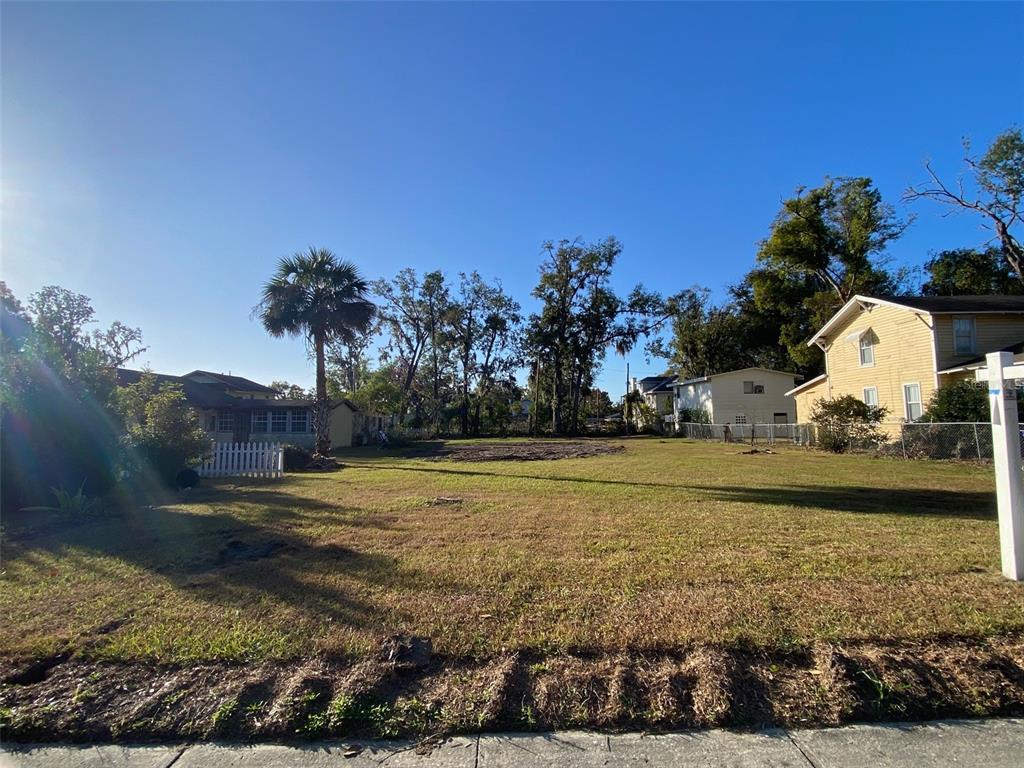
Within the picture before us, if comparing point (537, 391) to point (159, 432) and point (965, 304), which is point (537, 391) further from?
point (159, 432)

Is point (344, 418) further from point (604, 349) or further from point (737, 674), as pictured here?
point (737, 674)

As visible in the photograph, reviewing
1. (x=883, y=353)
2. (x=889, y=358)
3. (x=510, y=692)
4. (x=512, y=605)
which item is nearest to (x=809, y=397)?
(x=883, y=353)

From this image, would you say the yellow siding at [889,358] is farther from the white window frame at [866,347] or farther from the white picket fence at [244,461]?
the white picket fence at [244,461]

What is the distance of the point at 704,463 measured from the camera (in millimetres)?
15727

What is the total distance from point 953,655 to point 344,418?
32640 millimetres

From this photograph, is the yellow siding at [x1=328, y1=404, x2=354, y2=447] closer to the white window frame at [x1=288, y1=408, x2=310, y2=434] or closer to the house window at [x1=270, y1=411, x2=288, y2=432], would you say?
the white window frame at [x1=288, y1=408, x2=310, y2=434]

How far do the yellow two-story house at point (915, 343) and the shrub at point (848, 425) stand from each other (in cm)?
135

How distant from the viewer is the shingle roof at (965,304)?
18906 millimetres

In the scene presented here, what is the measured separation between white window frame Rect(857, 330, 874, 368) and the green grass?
16.3 m

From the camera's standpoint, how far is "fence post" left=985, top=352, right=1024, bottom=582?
437cm

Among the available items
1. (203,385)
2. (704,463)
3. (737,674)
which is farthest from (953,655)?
(203,385)

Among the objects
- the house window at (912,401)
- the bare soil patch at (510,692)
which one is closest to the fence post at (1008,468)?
the bare soil patch at (510,692)

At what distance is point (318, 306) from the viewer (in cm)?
2031

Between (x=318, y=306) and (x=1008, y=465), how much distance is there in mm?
20092
